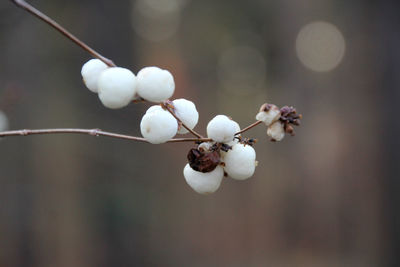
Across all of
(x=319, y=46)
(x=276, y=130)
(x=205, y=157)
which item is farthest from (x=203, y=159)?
(x=319, y=46)

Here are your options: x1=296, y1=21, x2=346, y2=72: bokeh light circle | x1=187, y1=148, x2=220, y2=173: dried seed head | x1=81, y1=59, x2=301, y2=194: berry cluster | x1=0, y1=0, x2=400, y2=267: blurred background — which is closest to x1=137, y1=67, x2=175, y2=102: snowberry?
x1=81, y1=59, x2=301, y2=194: berry cluster

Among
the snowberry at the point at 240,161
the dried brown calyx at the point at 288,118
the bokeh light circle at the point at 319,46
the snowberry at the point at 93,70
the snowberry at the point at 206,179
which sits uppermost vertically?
the bokeh light circle at the point at 319,46

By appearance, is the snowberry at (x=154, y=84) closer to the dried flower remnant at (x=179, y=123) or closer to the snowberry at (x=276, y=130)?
the dried flower remnant at (x=179, y=123)

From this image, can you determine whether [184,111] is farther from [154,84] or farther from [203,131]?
[203,131]

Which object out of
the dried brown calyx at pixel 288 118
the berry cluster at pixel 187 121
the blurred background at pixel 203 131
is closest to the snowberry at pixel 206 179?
the berry cluster at pixel 187 121

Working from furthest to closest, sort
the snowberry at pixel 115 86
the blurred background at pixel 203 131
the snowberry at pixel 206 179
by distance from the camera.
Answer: the blurred background at pixel 203 131, the snowberry at pixel 206 179, the snowberry at pixel 115 86

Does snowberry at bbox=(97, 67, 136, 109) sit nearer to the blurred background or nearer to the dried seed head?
the dried seed head
